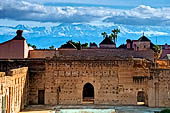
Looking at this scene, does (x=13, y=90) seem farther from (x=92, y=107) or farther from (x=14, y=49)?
(x=14, y=49)

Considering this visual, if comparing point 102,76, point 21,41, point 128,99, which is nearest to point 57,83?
point 102,76

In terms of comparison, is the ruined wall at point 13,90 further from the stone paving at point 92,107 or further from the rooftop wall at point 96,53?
the rooftop wall at point 96,53

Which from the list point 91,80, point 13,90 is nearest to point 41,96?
point 91,80

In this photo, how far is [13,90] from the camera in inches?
871

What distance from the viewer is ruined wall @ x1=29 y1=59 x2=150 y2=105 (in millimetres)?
27531

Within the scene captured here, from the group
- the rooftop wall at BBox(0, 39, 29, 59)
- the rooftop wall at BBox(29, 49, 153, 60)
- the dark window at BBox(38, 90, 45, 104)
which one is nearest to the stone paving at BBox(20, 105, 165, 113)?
the dark window at BBox(38, 90, 45, 104)

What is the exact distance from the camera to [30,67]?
2777cm

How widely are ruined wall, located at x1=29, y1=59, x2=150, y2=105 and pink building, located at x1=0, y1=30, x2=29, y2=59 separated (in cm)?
685

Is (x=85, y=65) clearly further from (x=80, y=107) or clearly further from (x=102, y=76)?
(x=80, y=107)

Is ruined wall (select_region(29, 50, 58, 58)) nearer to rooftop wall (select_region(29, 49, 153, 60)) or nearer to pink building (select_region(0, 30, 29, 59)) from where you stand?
rooftop wall (select_region(29, 49, 153, 60))

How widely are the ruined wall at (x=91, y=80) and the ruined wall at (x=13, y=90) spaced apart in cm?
185

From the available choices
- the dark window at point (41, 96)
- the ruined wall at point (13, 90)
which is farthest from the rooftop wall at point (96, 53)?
the ruined wall at point (13, 90)

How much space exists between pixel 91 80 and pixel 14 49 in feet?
34.1

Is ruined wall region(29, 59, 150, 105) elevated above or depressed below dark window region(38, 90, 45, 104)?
above
